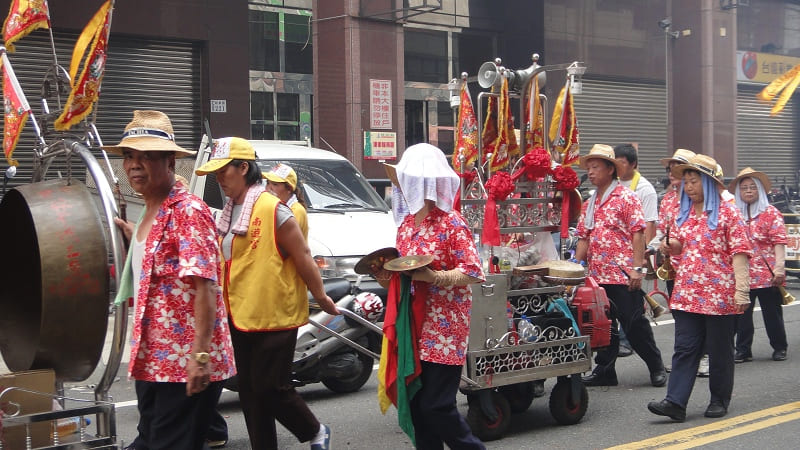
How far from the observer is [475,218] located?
6582mm

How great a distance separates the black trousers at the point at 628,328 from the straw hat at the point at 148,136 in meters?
4.34

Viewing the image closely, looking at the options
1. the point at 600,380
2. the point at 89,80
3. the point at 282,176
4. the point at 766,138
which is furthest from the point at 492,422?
the point at 766,138

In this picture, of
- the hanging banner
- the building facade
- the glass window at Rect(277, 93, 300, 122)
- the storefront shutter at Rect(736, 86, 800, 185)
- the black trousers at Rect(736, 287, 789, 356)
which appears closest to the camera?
the black trousers at Rect(736, 287, 789, 356)

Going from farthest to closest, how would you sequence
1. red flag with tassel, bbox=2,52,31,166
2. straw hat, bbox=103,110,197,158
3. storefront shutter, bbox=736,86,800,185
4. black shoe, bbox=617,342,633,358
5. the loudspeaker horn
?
storefront shutter, bbox=736,86,800,185 < black shoe, bbox=617,342,633,358 < the loudspeaker horn < red flag with tassel, bbox=2,52,31,166 < straw hat, bbox=103,110,197,158

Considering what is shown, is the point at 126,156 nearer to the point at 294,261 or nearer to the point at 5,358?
the point at 294,261

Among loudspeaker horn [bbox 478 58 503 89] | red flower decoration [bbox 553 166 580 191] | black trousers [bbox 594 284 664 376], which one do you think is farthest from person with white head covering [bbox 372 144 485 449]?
black trousers [bbox 594 284 664 376]

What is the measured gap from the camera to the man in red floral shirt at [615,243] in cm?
761

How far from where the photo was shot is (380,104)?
17.5 metres

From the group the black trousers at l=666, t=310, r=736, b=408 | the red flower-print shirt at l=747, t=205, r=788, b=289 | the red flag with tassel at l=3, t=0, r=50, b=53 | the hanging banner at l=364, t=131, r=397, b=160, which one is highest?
the red flag with tassel at l=3, t=0, r=50, b=53

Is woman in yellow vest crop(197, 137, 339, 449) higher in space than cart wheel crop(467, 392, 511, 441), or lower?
higher

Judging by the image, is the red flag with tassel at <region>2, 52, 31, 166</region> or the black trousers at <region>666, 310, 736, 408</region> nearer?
the red flag with tassel at <region>2, 52, 31, 166</region>

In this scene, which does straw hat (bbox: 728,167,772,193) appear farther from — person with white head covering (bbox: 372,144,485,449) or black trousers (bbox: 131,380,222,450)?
black trousers (bbox: 131,380,222,450)

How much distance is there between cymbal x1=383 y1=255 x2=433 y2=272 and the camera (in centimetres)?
470

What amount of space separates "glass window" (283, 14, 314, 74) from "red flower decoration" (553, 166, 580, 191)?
15.7 metres
